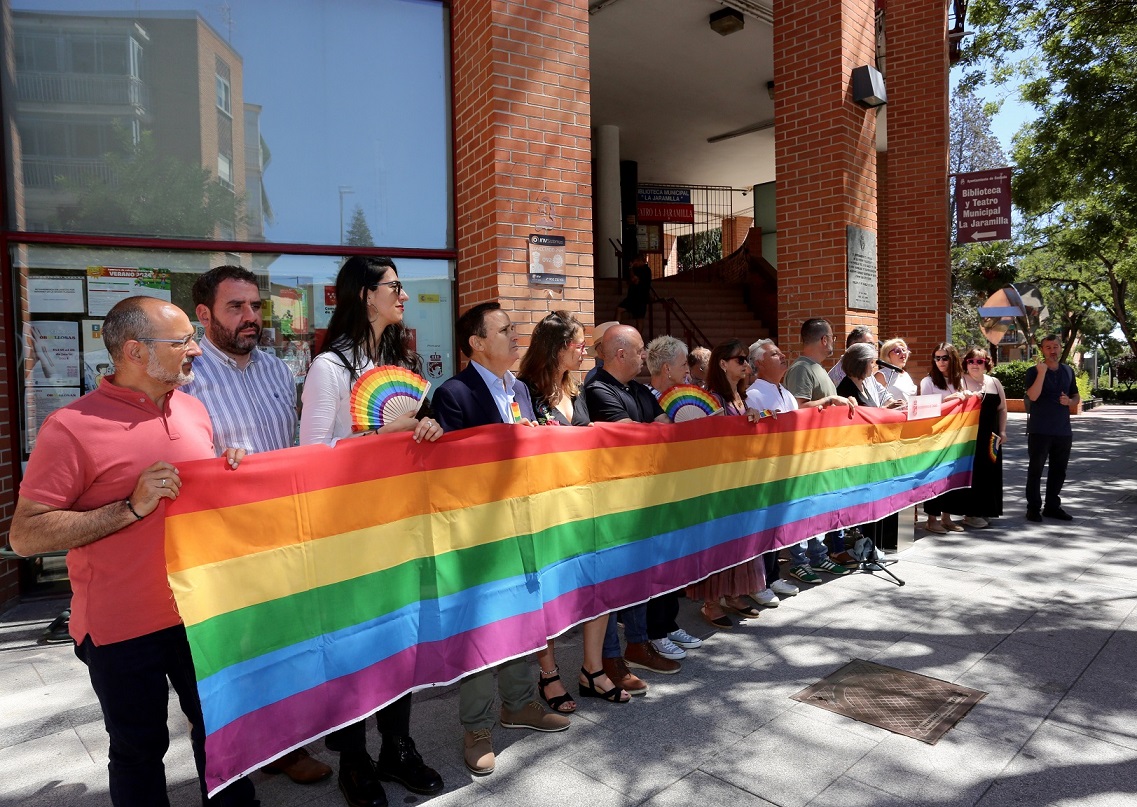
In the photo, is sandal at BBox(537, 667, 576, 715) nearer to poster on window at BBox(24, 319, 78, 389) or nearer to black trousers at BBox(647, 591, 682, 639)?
black trousers at BBox(647, 591, 682, 639)

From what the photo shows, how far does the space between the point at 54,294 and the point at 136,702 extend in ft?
15.2

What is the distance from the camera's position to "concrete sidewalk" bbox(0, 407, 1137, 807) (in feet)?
10.3

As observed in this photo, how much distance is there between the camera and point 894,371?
7.41m

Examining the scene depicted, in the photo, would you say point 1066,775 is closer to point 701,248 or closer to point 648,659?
point 648,659

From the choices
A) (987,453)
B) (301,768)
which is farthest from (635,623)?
(987,453)

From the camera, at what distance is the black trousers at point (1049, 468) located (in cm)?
820

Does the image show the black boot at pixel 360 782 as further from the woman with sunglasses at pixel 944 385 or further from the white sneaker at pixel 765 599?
the woman with sunglasses at pixel 944 385

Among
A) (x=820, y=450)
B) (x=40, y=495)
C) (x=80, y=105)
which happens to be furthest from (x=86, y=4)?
(x=820, y=450)

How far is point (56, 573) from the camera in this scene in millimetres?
6020

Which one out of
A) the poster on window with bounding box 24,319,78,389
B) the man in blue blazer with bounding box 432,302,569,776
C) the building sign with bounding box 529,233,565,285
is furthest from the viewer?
A: the building sign with bounding box 529,233,565,285

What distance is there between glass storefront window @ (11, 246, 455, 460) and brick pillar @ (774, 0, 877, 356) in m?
5.57

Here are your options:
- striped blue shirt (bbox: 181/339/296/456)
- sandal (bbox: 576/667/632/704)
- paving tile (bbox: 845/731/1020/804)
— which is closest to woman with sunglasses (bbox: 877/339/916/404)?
paving tile (bbox: 845/731/1020/804)

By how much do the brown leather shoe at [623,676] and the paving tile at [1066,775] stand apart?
168 centimetres

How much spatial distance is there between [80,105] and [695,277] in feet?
58.5
